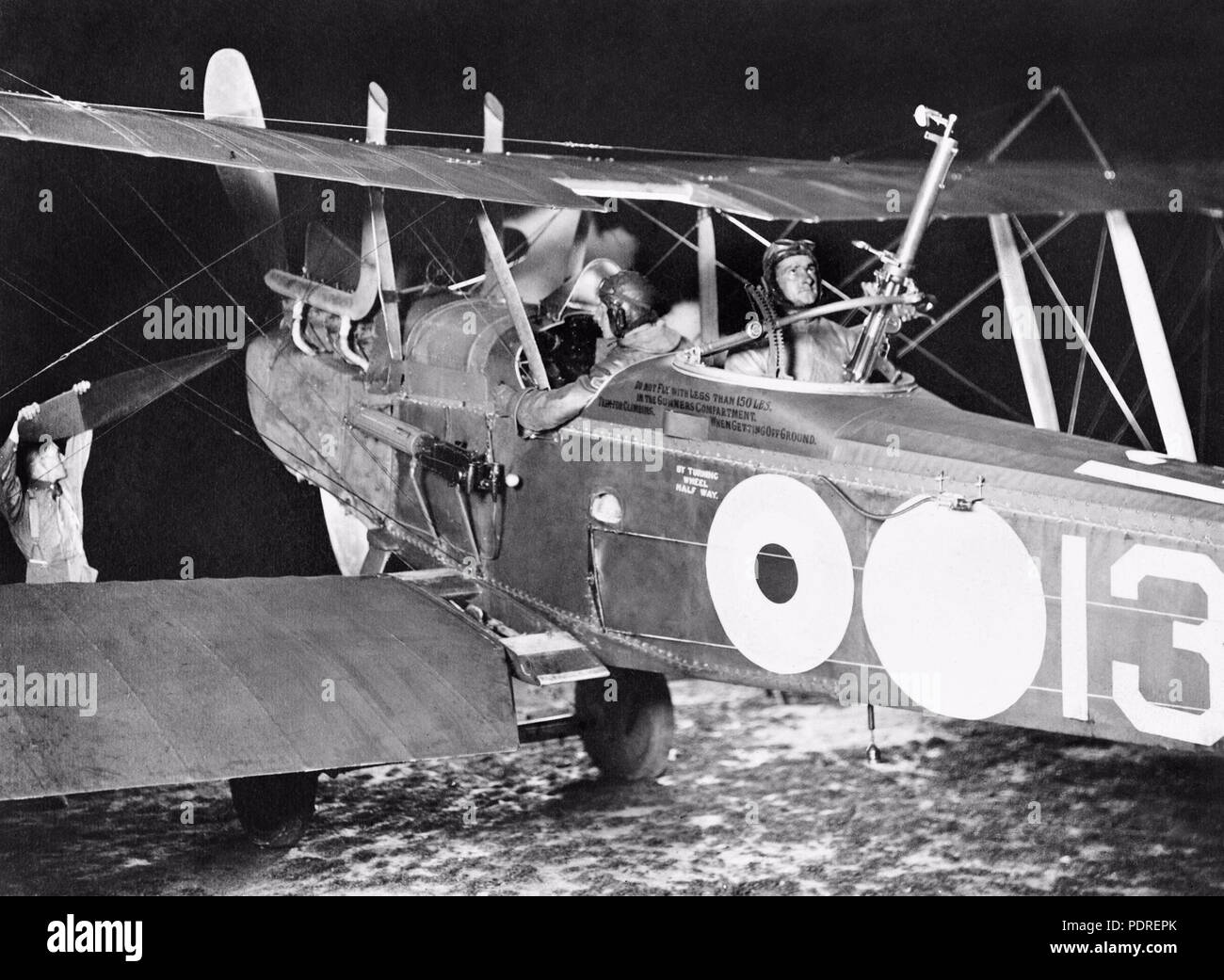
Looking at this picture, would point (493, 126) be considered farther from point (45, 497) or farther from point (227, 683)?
point (227, 683)

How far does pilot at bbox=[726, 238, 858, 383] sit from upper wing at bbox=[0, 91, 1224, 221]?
40cm

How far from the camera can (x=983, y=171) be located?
21.0ft

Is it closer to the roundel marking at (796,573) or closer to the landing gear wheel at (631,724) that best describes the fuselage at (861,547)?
the roundel marking at (796,573)

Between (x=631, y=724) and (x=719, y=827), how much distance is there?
617 mm

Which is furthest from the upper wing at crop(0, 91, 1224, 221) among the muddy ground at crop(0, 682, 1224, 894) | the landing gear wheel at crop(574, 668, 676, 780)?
the muddy ground at crop(0, 682, 1224, 894)

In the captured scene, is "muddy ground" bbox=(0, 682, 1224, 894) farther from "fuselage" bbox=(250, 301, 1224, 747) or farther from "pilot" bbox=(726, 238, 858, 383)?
"pilot" bbox=(726, 238, 858, 383)

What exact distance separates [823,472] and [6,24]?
12.5 ft

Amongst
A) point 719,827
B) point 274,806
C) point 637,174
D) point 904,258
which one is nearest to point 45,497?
point 274,806

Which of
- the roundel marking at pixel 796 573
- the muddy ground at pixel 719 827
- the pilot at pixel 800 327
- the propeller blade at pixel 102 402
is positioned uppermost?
the pilot at pixel 800 327

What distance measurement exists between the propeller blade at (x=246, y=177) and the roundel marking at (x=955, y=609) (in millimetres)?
3414

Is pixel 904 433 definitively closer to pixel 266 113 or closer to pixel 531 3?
pixel 531 3

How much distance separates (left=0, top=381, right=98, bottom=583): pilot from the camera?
18.9ft

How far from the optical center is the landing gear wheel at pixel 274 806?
5027mm

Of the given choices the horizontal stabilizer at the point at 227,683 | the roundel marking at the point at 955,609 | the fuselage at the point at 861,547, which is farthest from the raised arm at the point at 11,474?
the roundel marking at the point at 955,609
